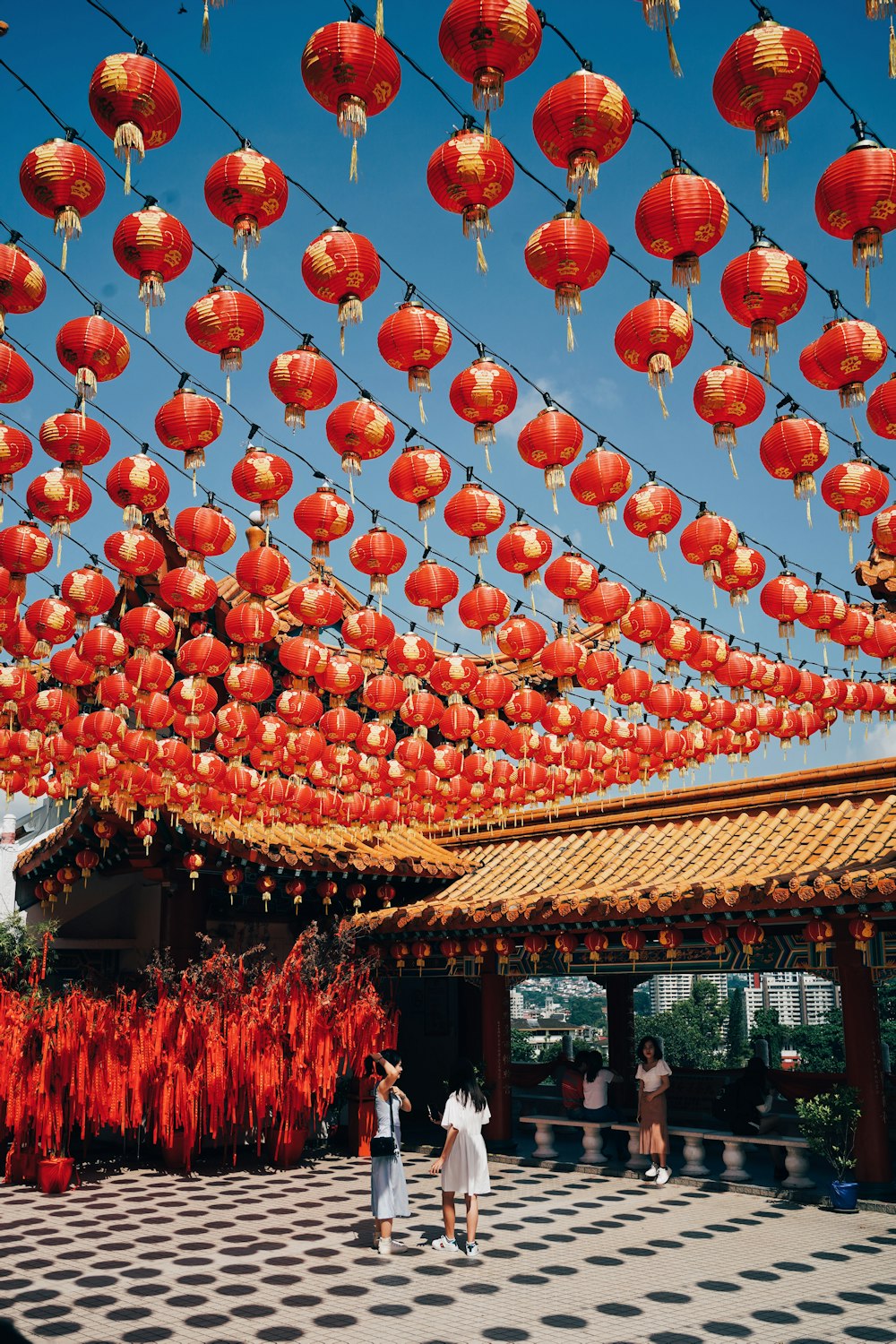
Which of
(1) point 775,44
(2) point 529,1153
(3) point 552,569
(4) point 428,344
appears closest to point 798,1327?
(3) point 552,569

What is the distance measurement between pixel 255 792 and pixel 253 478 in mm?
6541

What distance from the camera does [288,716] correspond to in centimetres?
1096

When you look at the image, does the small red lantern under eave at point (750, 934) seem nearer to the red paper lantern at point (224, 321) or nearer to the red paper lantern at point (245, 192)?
the red paper lantern at point (224, 321)

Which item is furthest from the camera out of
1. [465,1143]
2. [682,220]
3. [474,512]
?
[465,1143]

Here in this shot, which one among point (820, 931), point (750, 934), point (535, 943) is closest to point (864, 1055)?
point (820, 931)

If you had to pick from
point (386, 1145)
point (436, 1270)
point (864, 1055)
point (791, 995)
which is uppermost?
point (864, 1055)

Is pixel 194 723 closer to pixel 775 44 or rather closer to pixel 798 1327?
pixel 798 1327

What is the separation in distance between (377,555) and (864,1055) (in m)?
6.93

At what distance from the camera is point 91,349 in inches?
213

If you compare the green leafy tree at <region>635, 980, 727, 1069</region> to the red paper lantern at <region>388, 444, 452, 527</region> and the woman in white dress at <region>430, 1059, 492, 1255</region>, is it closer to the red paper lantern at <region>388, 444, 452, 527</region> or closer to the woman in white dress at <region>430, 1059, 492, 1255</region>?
the woman in white dress at <region>430, 1059, 492, 1255</region>

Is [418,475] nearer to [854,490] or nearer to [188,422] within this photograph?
[188,422]

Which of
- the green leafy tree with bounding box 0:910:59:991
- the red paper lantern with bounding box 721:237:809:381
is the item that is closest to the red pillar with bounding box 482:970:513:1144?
the green leafy tree with bounding box 0:910:59:991

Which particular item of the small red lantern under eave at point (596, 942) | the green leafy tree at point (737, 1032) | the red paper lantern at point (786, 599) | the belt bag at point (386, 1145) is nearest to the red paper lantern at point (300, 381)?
the red paper lantern at point (786, 599)

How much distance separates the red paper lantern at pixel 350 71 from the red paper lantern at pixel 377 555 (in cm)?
375
